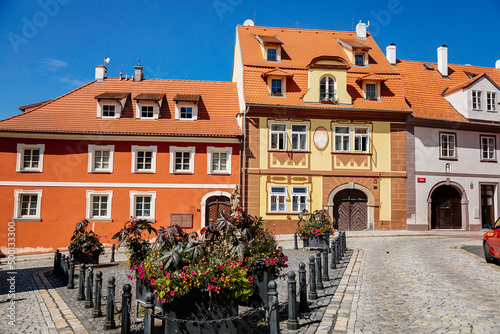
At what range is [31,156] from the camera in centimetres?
2236

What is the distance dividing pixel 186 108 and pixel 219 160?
149 inches

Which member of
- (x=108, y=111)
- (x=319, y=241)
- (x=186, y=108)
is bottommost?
(x=319, y=241)

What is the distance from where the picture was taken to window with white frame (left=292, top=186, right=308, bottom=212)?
76.1ft

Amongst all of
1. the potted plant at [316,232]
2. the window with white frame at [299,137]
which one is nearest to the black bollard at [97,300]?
the potted plant at [316,232]

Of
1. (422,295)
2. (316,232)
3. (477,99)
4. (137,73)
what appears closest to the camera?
(422,295)

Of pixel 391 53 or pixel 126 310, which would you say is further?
pixel 391 53

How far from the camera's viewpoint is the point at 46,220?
71.9ft

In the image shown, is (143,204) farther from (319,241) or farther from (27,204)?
(319,241)

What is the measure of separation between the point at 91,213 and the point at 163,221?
382 cm

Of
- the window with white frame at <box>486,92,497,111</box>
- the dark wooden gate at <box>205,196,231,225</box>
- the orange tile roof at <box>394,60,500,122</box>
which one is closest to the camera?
the dark wooden gate at <box>205,196,231,225</box>

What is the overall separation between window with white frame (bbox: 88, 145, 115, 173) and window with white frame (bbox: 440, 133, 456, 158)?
742 inches

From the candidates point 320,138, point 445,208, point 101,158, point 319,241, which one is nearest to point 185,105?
point 101,158

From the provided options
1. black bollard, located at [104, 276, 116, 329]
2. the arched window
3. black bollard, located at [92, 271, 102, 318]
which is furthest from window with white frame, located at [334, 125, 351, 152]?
black bollard, located at [104, 276, 116, 329]

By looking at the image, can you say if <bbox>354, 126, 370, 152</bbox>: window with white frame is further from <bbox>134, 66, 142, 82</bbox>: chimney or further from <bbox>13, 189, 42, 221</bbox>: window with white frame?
<bbox>13, 189, 42, 221</bbox>: window with white frame
